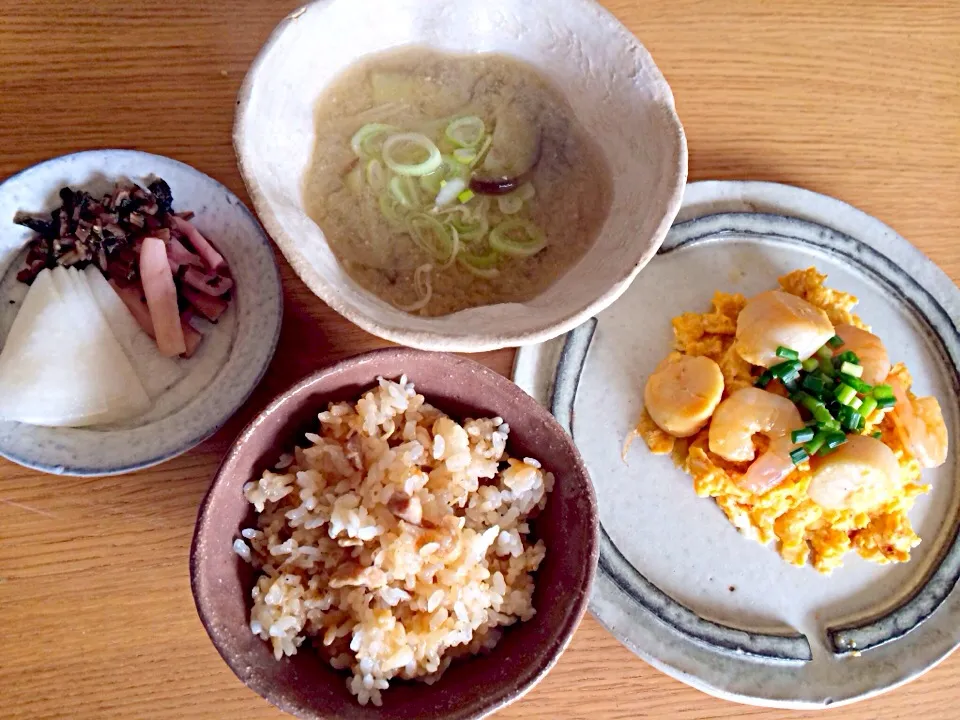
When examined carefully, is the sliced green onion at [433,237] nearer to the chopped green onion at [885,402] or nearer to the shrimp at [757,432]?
the shrimp at [757,432]

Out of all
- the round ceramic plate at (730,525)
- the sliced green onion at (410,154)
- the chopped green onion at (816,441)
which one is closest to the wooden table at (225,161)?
the round ceramic plate at (730,525)

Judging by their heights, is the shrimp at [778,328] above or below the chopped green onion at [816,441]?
above

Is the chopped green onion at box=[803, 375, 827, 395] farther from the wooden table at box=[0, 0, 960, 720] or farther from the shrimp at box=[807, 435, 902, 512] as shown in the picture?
the wooden table at box=[0, 0, 960, 720]

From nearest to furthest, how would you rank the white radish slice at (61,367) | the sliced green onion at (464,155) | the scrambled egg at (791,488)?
the white radish slice at (61,367)
the sliced green onion at (464,155)
the scrambled egg at (791,488)

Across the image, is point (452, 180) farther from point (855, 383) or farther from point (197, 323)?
point (855, 383)

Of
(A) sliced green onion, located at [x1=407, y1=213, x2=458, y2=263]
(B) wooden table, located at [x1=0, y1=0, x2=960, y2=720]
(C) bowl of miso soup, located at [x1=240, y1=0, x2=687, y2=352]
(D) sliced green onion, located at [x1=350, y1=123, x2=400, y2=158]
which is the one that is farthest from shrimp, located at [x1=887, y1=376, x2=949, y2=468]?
(D) sliced green onion, located at [x1=350, y1=123, x2=400, y2=158]

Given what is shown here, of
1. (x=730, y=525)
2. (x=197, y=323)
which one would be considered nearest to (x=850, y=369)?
(x=730, y=525)

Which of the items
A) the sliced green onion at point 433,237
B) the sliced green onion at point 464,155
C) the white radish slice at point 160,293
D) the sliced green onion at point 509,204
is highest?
the sliced green onion at point 464,155
